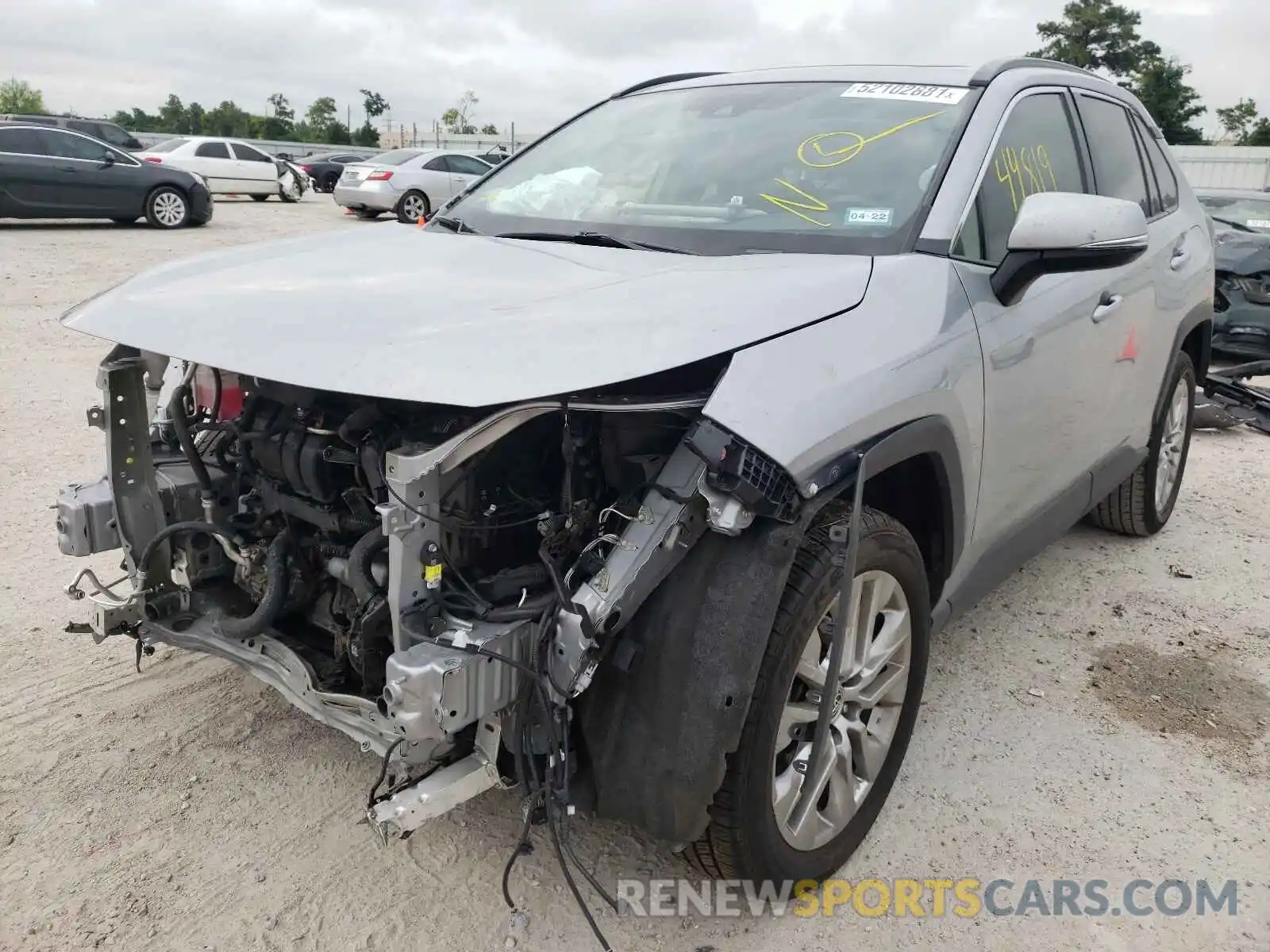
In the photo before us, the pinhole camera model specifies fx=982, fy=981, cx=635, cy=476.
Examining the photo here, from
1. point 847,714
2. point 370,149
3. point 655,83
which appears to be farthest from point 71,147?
point 370,149

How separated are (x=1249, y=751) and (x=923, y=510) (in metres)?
1.46

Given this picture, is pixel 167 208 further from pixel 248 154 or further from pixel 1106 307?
pixel 1106 307

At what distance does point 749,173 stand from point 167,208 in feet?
49.2

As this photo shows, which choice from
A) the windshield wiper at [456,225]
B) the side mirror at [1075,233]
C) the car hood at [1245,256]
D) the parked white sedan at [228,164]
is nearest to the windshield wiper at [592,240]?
the windshield wiper at [456,225]

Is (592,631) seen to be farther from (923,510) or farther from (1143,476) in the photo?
(1143,476)

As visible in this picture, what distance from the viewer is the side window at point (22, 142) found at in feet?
45.0

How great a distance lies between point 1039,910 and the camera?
237 cm

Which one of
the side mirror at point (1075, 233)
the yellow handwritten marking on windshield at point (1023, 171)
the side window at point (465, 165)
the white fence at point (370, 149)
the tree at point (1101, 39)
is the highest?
the tree at point (1101, 39)

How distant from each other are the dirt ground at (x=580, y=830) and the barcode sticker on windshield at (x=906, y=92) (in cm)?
190

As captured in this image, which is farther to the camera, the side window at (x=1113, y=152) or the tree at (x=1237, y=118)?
the tree at (x=1237, y=118)

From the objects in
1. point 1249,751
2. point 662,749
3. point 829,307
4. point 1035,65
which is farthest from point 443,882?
point 1035,65

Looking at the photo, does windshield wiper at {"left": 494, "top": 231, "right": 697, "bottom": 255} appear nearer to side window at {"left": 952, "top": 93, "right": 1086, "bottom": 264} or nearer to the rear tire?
side window at {"left": 952, "top": 93, "right": 1086, "bottom": 264}

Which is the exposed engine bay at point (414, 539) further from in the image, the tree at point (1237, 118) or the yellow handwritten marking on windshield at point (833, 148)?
the tree at point (1237, 118)

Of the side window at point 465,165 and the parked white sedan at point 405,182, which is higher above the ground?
the side window at point 465,165
